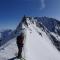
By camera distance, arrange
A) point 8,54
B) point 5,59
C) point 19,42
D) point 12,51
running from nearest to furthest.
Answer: point 19,42 < point 5,59 < point 8,54 < point 12,51

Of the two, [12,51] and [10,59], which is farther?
[12,51]

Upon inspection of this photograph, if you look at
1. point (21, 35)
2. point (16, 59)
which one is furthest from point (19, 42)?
point (16, 59)

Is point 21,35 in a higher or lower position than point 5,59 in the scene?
higher

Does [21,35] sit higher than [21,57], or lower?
higher

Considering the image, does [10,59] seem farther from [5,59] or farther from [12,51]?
[12,51]

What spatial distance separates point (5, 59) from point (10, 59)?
0.58 m

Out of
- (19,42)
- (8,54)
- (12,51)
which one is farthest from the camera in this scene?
(12,51)

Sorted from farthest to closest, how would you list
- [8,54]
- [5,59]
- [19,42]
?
[8,54] < [5,59] < [19,42]

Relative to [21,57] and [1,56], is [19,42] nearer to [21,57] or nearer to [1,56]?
[21,57]

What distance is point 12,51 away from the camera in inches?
681

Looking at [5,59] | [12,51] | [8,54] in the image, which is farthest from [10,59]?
[12,51]

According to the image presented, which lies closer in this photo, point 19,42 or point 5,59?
point 19,42

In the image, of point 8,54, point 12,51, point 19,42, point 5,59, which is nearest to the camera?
point 19,42

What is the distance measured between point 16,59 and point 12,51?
3.61 meters
